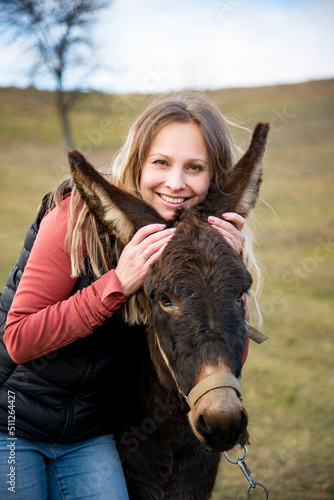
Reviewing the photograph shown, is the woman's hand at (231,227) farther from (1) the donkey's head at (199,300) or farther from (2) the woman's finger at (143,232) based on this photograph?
(2) the woman's finger at (143,232)

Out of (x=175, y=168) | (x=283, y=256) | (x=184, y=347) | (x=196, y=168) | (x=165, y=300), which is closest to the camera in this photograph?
(x=184, y=347)

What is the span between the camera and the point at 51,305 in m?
2.49

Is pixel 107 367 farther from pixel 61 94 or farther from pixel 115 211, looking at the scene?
pixel 61 94

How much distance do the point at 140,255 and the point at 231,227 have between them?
1.77ft

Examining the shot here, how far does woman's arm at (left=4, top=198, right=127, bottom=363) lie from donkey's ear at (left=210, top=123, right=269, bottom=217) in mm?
792

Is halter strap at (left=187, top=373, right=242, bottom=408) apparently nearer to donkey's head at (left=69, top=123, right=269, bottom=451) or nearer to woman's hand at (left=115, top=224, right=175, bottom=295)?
donkey's head at (left=69, top=123, right=269, bottom=451)

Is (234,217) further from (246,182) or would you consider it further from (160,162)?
(160,162)

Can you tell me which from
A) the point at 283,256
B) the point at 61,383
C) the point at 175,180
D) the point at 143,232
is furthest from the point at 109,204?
the point at 283,256

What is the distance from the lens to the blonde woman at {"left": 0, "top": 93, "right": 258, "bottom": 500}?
7.90 ft

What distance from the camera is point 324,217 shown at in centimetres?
1905

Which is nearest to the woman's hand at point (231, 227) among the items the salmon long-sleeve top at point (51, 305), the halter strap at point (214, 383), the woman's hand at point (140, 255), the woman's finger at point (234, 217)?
the woman's finger at point (234, 217)

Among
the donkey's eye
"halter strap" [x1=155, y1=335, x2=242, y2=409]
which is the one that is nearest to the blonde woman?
the donkey's eye

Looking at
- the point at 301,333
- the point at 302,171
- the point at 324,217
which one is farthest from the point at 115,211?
the point at 302,171

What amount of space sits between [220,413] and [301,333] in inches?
320
